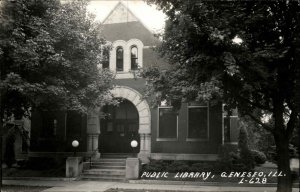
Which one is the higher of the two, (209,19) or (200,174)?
(209,19)

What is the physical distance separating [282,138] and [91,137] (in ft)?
38.6

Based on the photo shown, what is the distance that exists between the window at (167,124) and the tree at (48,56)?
4.18 m

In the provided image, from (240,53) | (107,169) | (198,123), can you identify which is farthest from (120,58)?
(240,53)

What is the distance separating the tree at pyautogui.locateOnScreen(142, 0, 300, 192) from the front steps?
667 cm

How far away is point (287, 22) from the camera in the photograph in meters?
12.0

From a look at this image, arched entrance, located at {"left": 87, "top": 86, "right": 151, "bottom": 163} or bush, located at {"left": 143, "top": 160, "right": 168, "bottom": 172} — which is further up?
arched entrance, located at {"left": 87, "top": 86, "right": 151, "bottom": 163}

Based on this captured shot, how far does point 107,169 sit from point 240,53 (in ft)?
32.9

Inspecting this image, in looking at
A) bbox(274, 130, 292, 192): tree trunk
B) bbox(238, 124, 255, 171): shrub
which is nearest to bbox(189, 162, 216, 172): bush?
bbox(238, 124, 255, 171): shrub

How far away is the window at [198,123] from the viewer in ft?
66.2

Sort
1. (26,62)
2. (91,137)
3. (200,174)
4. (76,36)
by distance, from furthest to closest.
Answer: (91,137), (200,174), (76,36), (26,62)

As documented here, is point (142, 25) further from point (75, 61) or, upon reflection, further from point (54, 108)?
point (54, 108)

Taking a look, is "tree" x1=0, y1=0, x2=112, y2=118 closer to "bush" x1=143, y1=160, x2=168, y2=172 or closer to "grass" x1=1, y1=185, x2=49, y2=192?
"grass" x1=1, y1=185, x2=49, y2=192

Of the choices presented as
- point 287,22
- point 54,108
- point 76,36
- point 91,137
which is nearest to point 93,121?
point 91,137

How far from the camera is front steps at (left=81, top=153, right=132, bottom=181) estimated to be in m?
18.0
